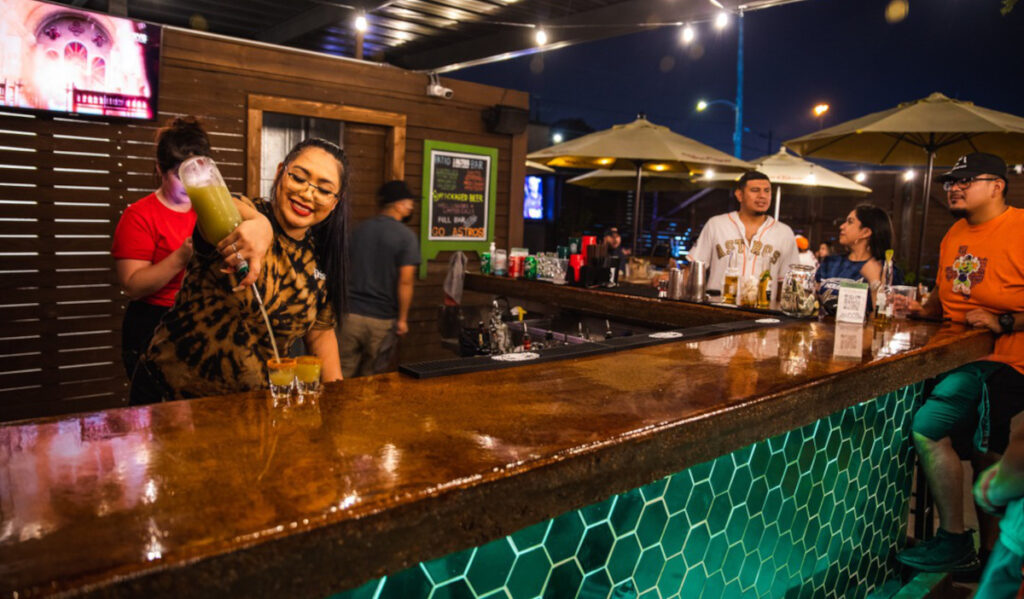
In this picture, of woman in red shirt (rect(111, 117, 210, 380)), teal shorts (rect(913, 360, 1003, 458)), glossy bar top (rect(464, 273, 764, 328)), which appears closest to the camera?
woman in red shirt (rect(111, 117, 210, 380))

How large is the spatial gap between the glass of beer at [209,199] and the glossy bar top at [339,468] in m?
0.44

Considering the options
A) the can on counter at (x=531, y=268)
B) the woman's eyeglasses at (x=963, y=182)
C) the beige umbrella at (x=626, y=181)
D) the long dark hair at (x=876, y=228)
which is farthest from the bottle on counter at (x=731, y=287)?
the beige umbrella at (x=626, y=181)

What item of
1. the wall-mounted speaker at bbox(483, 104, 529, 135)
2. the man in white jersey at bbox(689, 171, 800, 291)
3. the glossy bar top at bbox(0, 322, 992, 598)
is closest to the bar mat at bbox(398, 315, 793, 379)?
the glossy bar top at bbox(0, 322, 992, 598)

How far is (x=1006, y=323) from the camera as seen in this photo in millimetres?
3076

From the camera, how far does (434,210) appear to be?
6930 millimetres

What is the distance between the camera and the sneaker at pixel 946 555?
105 inches

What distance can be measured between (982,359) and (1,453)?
3.57 m

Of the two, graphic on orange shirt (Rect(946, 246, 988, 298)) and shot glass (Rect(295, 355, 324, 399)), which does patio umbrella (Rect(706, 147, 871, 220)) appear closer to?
graphic on orange shirt (Rect(946, 246, 988, 298))

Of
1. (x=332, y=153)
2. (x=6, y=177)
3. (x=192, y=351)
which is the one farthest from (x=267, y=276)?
(x=6, y=177)

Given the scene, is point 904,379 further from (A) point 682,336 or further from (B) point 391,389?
(B) point 391,389

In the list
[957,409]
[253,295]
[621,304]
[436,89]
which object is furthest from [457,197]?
[253,295]

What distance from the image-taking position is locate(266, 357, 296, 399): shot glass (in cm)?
145

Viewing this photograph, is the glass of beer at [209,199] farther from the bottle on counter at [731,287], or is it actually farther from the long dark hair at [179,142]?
the bottle on counter at [731,287]

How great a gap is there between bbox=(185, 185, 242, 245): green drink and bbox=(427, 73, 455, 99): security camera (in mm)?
5316
